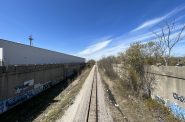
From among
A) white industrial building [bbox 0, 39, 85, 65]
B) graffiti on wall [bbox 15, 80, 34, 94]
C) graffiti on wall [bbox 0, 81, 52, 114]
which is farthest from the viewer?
white industrial building [bbox 0, 39, 85, 65]

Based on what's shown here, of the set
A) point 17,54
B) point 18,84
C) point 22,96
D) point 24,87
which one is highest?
point 17,54

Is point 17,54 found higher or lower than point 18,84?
higher

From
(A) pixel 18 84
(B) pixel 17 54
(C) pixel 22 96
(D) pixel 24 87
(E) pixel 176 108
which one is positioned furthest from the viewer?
(B) pixel 17 54

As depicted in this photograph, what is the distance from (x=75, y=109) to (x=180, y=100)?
608 cm

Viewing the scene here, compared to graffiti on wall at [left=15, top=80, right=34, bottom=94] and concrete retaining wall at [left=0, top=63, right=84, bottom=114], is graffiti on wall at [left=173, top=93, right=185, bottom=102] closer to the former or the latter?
concrete retaining wall at [left=0, top=63, right=84, bottom=114]

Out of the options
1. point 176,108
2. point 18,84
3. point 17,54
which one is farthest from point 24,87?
point 176,108

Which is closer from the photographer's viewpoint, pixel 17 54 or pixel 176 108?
pixel 176 108

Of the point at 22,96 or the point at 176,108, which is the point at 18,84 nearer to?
the point at 22,96

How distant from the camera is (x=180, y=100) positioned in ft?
30.1

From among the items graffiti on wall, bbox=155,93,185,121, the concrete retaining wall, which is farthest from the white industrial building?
graffiti on wall, bbox=155,93,185,121

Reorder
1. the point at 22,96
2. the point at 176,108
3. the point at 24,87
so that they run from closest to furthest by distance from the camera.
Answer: the point at 176,108 < the point at 22,96 < the point at 24,87

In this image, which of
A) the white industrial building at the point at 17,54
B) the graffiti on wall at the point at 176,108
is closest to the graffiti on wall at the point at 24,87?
the white industrial building at the point at 17,54

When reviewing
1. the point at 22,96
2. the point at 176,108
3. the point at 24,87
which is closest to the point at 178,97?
the point at 176,108

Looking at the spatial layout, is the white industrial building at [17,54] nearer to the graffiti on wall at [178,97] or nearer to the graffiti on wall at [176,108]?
the graffiti on wall at [176,108]
